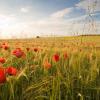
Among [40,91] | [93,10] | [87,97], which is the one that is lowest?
[87,97]

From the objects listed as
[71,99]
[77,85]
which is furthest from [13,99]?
[77,85]

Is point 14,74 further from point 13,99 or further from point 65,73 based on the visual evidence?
point 65,73

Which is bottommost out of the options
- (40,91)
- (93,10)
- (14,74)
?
(40,91)

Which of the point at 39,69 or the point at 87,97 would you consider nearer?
the point at 87,97

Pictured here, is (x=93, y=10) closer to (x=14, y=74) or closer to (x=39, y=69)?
(x=39, y=69)

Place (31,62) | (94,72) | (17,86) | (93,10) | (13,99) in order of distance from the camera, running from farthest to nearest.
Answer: (93,10) → (31,62) → (94,72) → (17,86) → (13,99)

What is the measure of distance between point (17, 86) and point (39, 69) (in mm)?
739

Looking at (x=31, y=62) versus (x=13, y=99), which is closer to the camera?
(x=13, y=99)

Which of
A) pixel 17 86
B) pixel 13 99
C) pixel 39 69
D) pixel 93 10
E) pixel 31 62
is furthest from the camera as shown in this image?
pixel 93 10

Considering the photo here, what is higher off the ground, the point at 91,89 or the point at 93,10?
the point at 93,10

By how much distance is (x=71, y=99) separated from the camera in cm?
237

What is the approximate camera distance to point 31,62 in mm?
3422

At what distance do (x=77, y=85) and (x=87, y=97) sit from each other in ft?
0.53

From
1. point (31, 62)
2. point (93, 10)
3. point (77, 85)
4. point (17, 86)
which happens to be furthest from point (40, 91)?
point (93, 10)
